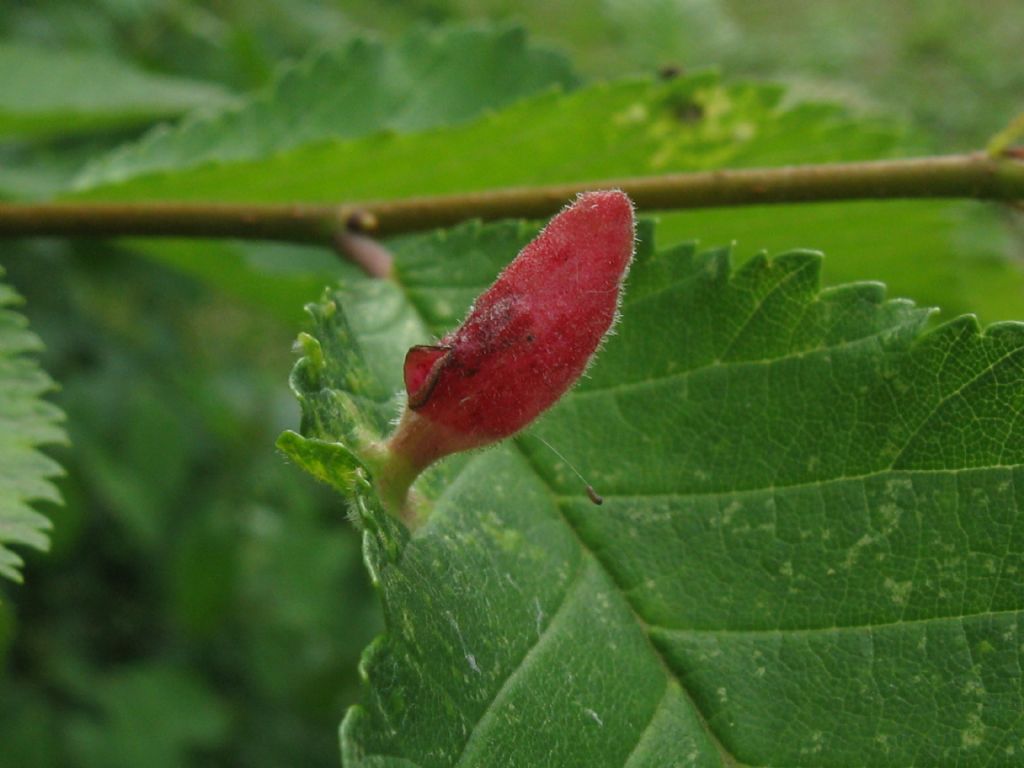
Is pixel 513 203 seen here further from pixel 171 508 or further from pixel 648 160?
pixel 171 508

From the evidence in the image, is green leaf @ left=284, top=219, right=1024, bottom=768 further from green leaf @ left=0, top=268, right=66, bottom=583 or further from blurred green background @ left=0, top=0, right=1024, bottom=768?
blurred green background @ left=0, top=0, right=1024, bottom=768

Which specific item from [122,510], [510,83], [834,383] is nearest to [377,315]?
[834,383]

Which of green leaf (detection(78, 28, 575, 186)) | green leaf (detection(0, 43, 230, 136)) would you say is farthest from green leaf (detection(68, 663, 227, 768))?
green leaf (detection(78, 28, 575, 186))

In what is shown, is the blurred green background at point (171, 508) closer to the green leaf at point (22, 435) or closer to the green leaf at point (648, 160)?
the green leaf at point (648, 160)

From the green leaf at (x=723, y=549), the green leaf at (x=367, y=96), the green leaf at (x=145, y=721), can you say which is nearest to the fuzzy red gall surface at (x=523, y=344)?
the green leaf at (x=723, y=549)

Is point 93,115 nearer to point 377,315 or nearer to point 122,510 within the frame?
point 122,510
